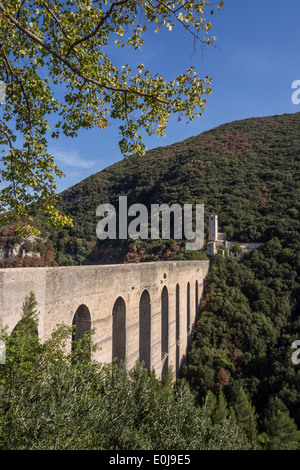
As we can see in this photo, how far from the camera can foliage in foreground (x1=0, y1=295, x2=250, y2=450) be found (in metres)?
4.63

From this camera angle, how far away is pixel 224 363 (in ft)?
63.9

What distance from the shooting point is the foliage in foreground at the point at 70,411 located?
15.2 feet

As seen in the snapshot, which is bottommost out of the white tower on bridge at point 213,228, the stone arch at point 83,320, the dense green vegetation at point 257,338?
the dense green vegetation at point 257,338

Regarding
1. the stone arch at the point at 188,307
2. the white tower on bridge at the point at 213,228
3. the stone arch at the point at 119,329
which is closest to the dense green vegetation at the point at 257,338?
the stone arch at the point at 188,307

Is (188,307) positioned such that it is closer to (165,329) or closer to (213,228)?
(165,329)

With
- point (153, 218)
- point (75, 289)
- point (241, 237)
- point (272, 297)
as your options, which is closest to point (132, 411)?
point (75, 289)

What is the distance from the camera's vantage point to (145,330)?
568 inches

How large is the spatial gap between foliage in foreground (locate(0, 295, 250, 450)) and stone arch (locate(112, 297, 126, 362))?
4004 mm

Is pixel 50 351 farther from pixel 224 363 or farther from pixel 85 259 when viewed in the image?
pixel 85 259

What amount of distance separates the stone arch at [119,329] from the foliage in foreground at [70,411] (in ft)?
13.1

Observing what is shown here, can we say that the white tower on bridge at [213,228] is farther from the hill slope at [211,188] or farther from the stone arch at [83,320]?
the stone arch at [83,320]

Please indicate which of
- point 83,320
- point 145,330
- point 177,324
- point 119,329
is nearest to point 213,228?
point 177,324

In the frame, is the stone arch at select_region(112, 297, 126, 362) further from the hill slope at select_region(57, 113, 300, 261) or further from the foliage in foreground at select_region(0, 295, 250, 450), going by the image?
the hill slope at select_region(57, 113, 300, 261)
